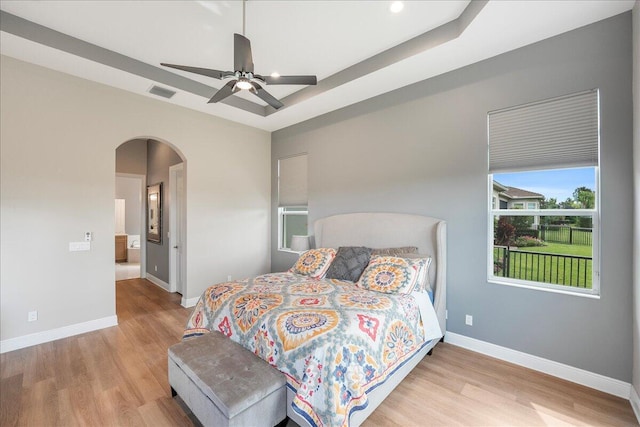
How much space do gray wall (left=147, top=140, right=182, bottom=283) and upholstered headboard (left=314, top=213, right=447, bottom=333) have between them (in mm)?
3012

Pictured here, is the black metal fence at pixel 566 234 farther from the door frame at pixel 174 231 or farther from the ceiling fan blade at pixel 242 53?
the door frame at pixel 174 231

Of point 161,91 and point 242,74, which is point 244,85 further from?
point 161,91

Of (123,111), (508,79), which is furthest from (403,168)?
(123,111)

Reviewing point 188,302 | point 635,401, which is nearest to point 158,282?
point 188,302

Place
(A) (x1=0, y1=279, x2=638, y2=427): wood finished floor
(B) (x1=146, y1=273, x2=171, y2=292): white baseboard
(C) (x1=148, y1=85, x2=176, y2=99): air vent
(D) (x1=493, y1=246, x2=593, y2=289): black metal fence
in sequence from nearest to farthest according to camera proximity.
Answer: (A) (x1=0, y1=279, x2=638, y2=427): wood finished floor < (D) (x1=493, y1=246, x2=593, y2=289): black metal fence < (C) (x1=148, y1=85, x2=176, y2=99): air vent < (B) (x1=146, y1=273, x2=171, y2=292): white baseboard

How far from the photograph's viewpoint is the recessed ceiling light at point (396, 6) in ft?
7.66

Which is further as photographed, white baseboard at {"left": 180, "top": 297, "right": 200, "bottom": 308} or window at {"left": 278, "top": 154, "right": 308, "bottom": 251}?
window at {"left": 278, "top": 154, "right": 308, "bottom": 251}

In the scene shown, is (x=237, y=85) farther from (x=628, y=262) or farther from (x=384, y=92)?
(x=628, y=262)

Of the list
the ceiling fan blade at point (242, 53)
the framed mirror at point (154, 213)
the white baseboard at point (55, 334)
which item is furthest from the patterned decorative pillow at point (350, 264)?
the framed mirror at point (154, 213)

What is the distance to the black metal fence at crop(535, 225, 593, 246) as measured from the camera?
2457 millimetres

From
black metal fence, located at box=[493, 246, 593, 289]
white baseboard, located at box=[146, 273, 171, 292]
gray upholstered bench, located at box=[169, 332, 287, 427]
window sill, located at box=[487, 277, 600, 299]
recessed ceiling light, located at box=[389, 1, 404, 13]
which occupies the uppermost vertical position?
recessed ceiling light, located at box=[389, 1, 404, 13]

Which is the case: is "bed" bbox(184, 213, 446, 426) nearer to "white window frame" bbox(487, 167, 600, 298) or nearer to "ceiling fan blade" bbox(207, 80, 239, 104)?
"white window frame" bbox(487, 167, 600, 298)

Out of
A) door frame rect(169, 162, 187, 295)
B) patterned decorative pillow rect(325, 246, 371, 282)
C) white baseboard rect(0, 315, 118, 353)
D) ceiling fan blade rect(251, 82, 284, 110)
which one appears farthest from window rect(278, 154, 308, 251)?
white baseboard rect(0, 315, 118, 353)

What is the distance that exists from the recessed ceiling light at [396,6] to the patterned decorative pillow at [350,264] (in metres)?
2.46
